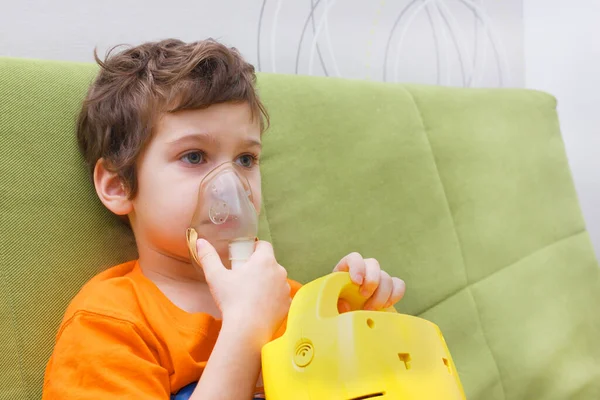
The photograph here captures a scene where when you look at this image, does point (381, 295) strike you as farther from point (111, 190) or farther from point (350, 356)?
point (111, 190)

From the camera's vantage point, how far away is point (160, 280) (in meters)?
0.87

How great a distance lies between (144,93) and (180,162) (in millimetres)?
113

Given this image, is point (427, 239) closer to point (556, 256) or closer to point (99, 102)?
point (556, 256)

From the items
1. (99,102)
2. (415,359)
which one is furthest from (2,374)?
(415,359)

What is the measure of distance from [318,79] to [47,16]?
0.51 metres

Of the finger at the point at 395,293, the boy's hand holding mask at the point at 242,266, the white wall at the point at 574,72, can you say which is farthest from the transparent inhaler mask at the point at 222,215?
the white wall at the point at 574,72

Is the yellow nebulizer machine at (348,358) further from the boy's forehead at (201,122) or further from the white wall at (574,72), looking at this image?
the white wall at (574,72)

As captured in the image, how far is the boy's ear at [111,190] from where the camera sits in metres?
0.86

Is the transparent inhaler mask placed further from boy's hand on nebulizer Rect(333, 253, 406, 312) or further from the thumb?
boy's hand on nebulizer Rect(333, 253, 406, 312)

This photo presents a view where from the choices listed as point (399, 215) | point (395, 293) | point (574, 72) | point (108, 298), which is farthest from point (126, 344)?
point (574, 72)

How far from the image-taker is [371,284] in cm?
79

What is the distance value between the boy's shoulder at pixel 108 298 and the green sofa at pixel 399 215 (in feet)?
0.15

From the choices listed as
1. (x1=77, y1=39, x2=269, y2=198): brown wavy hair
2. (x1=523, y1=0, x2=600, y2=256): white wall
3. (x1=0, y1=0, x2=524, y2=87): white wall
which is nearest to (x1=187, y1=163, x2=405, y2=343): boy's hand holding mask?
(x1=77, y1=39, x2=269, y2=198): brown wavy hair

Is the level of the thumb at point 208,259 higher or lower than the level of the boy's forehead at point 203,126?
lower
